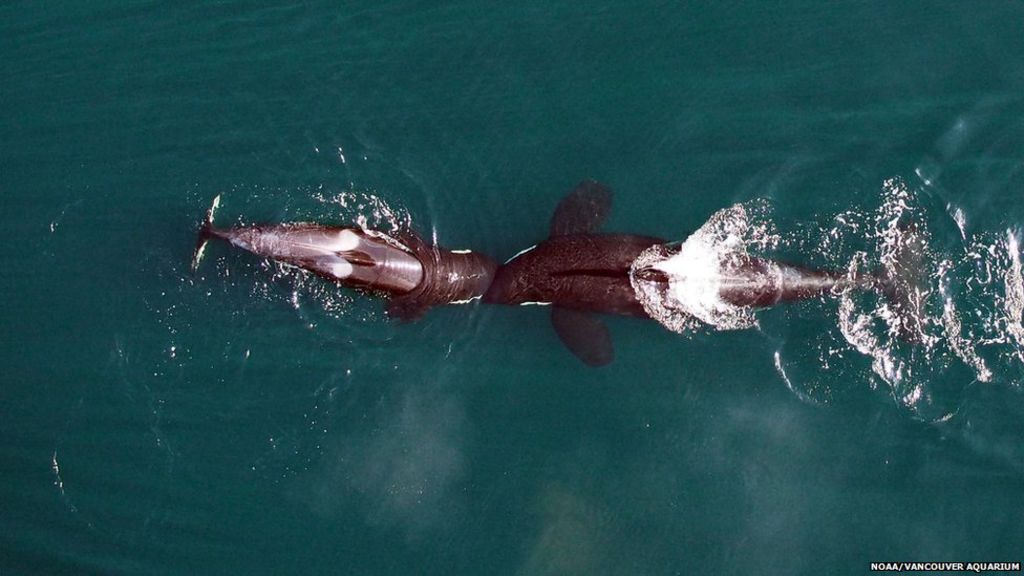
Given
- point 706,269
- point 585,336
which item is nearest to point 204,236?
point 585,336

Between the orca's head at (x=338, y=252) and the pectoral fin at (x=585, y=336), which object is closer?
the orca's head at (x=338, y=252)

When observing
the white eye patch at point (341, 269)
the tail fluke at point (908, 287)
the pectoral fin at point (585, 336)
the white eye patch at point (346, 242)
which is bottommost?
the pectoral fin at point (585, 336)

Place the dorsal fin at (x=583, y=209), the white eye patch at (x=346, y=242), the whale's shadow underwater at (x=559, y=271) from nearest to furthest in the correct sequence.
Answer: the white eye patch at (x=346, y=242) → the whale's shadow underwater at (x=559, y=271) → the dorsal fin at (x=583, y=209)

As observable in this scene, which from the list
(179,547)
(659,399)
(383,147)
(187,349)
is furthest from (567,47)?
(179,547)

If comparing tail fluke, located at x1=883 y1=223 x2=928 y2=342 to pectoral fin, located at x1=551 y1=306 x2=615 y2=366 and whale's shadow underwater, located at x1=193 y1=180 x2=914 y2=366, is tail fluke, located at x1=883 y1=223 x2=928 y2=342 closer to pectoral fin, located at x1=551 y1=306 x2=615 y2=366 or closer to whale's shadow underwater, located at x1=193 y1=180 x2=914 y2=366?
whale's shadow underwater, located at x1=193 y1=180 x2=914 y2=366

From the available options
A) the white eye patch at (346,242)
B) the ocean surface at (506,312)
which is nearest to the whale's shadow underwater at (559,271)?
the white eye patch at (346,242)

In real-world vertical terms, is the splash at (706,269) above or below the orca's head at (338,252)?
below

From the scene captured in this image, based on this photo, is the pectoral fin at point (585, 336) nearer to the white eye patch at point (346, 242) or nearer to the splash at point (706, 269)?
the splash at point (706, 269)

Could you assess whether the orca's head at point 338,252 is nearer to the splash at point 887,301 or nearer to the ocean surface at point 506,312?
the ocean surface at point 506,312

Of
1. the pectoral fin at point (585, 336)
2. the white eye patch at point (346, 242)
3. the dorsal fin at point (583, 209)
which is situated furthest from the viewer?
the dorsal fin at point (583, 209)
